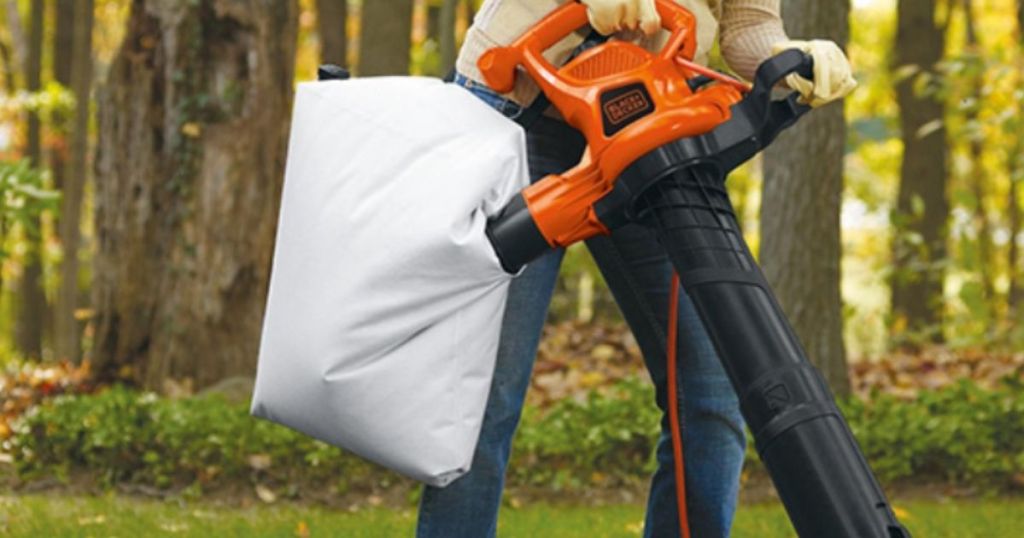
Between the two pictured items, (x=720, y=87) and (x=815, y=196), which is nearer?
(x=720, y=87)

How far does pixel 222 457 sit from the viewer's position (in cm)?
561

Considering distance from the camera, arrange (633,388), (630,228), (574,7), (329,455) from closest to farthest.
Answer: (574,7)
(630,228)
(329,455)
(633,388)

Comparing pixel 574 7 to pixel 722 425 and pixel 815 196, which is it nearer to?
pixel 722 425

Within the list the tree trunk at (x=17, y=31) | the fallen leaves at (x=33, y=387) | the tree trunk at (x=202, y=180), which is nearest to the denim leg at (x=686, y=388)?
the fallen leaves at (x=33, y=387)

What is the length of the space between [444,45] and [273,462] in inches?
166

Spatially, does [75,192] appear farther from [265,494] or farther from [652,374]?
[652,374]

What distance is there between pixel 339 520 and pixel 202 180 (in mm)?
2641

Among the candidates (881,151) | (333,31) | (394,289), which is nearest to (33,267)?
(333,31)

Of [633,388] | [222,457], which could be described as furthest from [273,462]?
[633,388]

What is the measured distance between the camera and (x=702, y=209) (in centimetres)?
223

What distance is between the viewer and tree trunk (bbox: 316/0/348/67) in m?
11.6

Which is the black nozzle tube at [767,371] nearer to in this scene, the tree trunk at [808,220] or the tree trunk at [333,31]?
the tree trunk at [808,220]

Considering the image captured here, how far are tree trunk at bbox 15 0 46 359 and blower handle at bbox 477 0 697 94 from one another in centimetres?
1192

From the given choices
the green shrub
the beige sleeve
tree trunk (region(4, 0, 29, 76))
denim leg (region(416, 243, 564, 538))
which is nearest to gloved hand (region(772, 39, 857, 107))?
the beige sleeve
